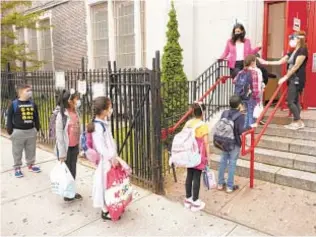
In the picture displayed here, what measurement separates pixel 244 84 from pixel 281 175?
Result: 147 cm

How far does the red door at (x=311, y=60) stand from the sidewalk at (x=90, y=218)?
3.62m

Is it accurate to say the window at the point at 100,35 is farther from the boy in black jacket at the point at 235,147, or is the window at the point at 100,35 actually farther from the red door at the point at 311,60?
the boy in black jacket at the point at 235,147

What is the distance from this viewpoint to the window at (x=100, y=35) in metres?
9.71

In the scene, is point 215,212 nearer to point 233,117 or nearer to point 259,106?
point 233,117

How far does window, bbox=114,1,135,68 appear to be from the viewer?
8.86m

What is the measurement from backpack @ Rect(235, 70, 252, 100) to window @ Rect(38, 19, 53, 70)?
9.28 metres

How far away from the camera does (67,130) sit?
4082 millimetres

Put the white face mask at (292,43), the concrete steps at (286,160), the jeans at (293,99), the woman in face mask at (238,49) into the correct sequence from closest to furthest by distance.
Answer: the concrete steps at (286,160) → the jeans at (293,99) → the white face mask at (292,43) → the woman in face mask at (238,49)

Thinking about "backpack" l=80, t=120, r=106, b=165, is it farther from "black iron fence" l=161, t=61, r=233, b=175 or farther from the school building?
the school building

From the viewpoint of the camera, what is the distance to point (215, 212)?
12.5 feet

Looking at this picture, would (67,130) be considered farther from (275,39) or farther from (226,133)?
(275,39)

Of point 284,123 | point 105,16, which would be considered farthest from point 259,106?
point 105,16

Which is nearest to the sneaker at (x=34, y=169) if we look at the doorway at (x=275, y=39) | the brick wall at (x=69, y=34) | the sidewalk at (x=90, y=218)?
the sidewalk at (x=90, y=218)

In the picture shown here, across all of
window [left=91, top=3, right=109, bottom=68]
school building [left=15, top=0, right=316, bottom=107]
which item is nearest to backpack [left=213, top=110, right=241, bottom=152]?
school building [left=15, top=0, right=316, bottom=107]
